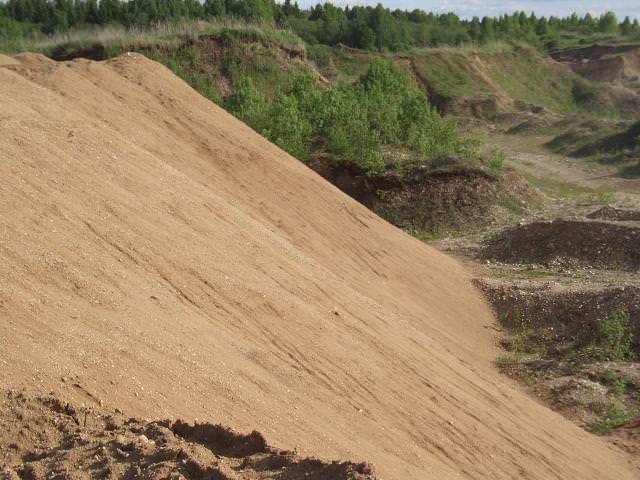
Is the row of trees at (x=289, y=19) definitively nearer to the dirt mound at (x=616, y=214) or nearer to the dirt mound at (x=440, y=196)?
the dirt mound at (x=440, y=196)

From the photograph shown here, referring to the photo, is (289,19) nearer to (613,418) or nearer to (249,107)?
(249,107)

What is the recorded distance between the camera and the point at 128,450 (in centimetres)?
459

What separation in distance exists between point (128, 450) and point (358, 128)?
18.3 metres

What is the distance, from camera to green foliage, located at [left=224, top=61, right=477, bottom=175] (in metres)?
21.6

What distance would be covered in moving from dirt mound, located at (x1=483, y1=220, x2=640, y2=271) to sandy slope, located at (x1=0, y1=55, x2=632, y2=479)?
12.6 ft

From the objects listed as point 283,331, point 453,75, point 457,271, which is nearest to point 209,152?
point 457,271

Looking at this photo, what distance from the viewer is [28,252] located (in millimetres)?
6809

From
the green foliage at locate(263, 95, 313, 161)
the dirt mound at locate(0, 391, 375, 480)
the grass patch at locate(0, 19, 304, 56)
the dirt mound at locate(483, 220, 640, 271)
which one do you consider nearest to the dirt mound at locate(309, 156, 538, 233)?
the green foliage at locate(263, 95, 313, 161)

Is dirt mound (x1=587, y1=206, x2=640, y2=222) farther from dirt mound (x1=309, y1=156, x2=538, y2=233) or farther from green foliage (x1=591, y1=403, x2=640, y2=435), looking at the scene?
green foliage (x1=591, y1=403, x2=640, y2=435)

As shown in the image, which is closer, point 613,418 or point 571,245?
point 613,418

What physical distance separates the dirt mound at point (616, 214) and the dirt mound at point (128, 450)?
48.1 ft

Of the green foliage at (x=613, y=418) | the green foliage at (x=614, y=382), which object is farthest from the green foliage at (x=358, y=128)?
the green foliage at (x=613, y=418)

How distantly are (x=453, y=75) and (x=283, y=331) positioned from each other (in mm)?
39236

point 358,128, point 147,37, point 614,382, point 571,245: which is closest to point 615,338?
point 614,382
